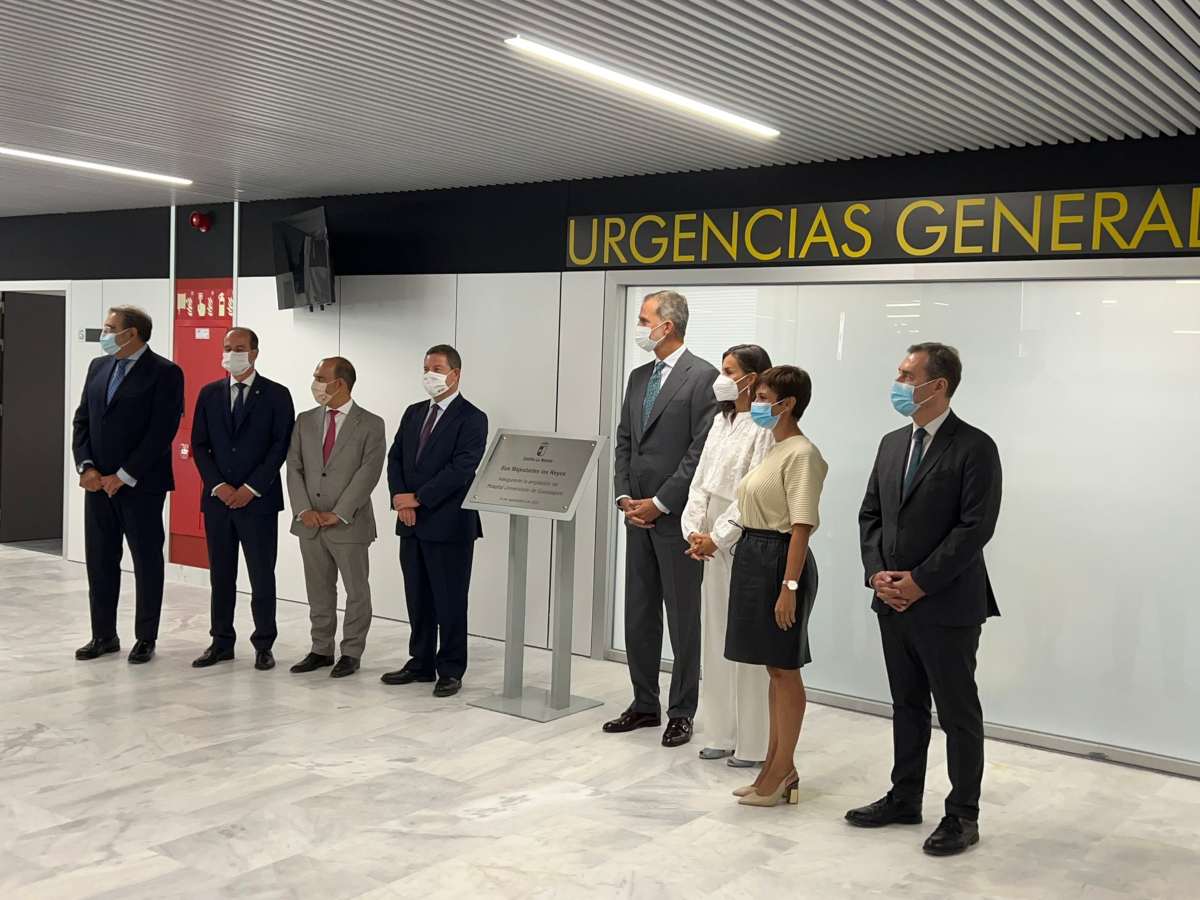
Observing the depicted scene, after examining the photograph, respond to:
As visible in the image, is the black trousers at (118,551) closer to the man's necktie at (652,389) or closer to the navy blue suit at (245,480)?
A: the navy blue suit at (245,480)

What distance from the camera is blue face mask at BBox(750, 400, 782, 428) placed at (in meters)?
4.89

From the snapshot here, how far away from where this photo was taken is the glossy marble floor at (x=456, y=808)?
4.18m

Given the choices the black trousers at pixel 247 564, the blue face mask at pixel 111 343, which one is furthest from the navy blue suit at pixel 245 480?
the blue face mask at pixel 111 343

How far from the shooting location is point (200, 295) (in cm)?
964

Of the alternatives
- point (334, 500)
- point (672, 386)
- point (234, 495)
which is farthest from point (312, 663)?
point (672, 386)

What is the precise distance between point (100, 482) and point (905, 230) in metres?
4.58

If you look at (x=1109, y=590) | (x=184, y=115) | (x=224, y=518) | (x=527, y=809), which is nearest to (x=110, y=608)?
(x=224, y=518)

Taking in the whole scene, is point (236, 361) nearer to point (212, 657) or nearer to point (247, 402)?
point (247, 402)

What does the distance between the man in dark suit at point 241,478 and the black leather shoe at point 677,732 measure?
2472 mm

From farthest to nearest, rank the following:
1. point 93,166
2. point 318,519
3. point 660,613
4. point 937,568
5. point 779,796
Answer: point 93,166 → point 318,519 → point 660,613 → point 779,796 → point 937,568

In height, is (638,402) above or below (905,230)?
below

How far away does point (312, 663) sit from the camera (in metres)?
6.97

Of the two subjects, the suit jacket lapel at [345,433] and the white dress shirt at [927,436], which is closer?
the white dress shirt at [927,436]

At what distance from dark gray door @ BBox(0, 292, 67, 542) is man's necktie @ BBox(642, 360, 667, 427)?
Result: 23.6ft
